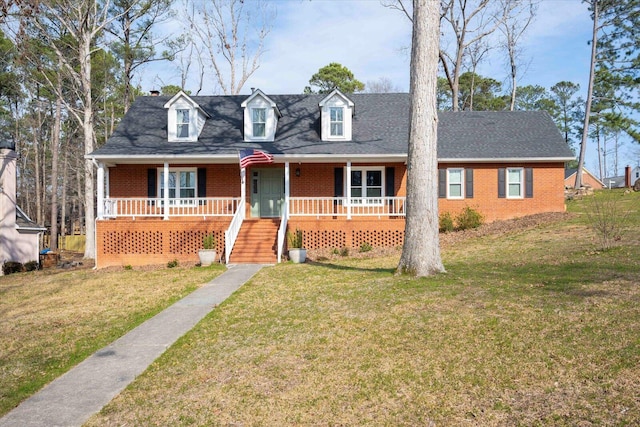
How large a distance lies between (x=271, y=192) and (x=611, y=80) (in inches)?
1035

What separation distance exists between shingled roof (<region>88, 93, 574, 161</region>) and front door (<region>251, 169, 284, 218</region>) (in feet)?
4.57

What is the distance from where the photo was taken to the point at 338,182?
1984 cm

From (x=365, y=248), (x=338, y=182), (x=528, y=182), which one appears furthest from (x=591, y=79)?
(x=365, y=248)

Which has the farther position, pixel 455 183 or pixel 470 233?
pixel 455 183

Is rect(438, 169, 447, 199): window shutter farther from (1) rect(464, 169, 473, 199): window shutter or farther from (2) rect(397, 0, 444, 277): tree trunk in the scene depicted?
(2) rect(397, 0, 444, 277): tree trunk

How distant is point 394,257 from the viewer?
15.3m

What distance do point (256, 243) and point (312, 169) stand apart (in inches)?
192

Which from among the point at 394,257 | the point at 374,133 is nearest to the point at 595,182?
the point at 374,133

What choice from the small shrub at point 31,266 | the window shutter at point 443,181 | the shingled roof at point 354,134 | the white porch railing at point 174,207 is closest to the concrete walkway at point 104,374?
the white porch railing at point 174,207

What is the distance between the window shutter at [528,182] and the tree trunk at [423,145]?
11.8 metres

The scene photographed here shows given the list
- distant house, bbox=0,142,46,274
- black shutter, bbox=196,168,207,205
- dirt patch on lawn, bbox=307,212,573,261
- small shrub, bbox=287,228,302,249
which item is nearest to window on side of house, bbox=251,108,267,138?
black shutter, bbox=196,168,207,205

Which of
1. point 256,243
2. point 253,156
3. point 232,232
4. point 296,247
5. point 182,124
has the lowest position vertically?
point 296,247

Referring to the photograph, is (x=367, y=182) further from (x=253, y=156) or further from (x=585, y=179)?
(x=585, y=179)

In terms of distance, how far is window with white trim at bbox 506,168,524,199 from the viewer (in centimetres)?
2000
